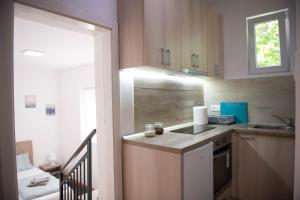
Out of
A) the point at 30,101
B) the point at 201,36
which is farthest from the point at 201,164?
the point at 30,101

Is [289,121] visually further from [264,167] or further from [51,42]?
[51,42]

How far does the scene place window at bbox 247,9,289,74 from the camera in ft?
7.56

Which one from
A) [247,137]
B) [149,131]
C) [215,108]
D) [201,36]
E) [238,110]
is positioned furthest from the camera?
[215,108]

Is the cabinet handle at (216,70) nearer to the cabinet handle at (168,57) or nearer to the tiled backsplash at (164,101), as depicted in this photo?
the tiled backsplash at (164,101)

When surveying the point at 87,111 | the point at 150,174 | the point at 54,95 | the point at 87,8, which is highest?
the point at 87,8

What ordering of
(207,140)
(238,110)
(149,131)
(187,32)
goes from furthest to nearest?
(238,110), (187,32), (149,131), (207,140)

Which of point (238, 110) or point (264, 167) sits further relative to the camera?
point (238, 110)

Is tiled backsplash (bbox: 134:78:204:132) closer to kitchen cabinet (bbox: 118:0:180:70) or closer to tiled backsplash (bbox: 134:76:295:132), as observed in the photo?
tiled backsplash (bbox: 134:76:295:132)

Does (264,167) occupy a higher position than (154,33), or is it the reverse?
(154,33)

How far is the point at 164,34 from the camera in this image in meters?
1.62

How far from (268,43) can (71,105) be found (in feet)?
15.0

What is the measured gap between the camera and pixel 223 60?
2.69 metres

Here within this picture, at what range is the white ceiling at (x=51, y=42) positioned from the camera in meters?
2.40

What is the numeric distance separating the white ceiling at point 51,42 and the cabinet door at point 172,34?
4.30ft
